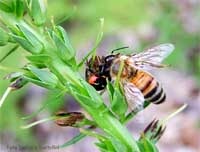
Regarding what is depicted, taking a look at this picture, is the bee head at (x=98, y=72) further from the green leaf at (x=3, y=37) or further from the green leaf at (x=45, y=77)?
the green leaf at (x=3, y=37)

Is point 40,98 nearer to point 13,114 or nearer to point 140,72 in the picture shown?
point 13,114

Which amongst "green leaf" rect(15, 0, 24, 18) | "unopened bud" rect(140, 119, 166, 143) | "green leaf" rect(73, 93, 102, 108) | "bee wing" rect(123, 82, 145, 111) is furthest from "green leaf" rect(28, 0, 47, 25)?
"unopened bud" rect(140, 119, 166, 143)

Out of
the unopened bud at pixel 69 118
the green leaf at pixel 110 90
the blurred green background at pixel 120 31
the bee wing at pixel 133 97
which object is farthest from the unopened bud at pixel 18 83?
the blurred green background at pixel 120 31

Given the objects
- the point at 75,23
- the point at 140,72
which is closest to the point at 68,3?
the point at 75,23

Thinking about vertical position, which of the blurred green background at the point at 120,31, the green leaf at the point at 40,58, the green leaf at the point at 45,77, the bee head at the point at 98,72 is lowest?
the blurred green background at the point at 120,31

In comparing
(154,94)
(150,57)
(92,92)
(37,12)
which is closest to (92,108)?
(92,92)
